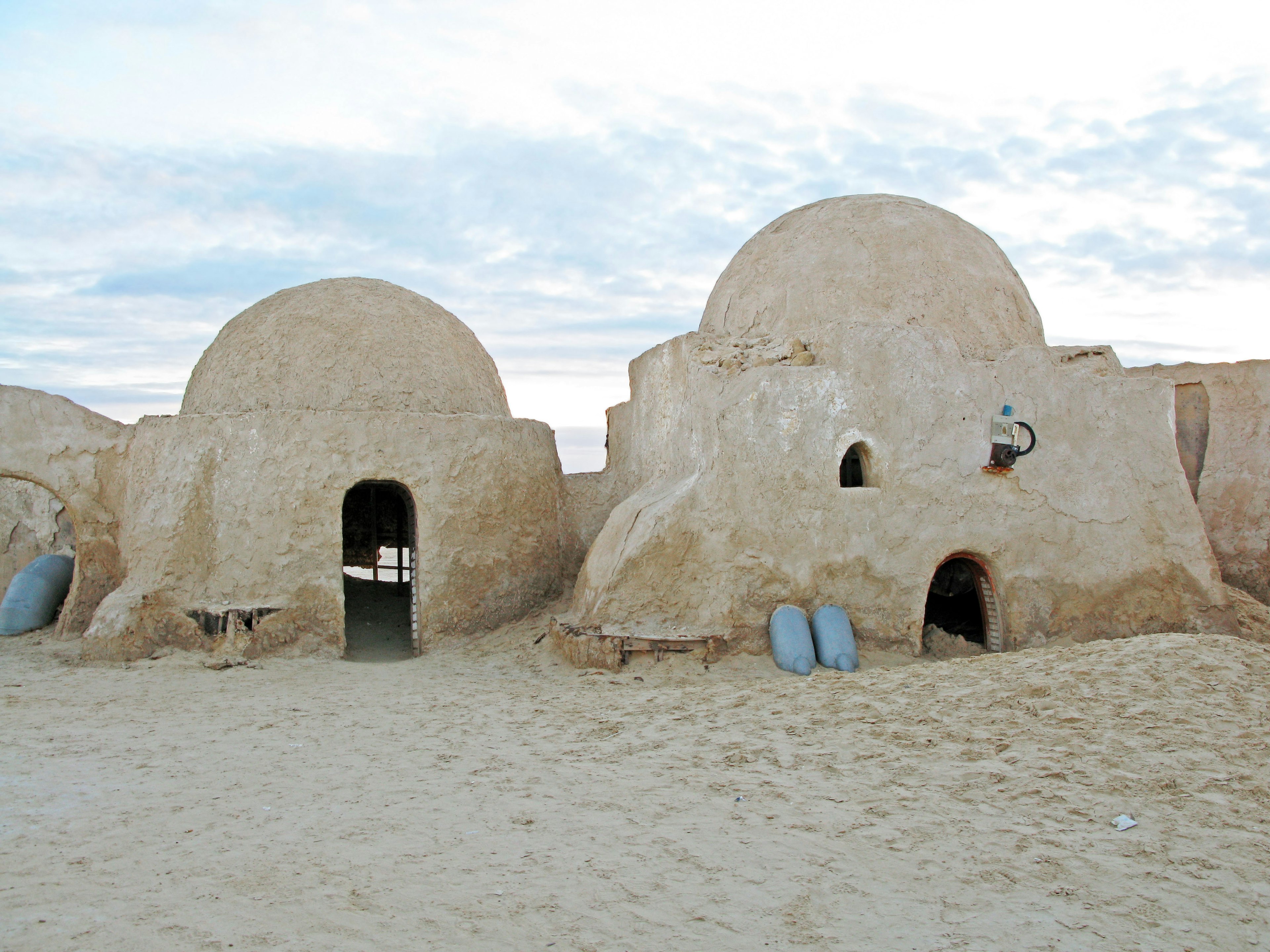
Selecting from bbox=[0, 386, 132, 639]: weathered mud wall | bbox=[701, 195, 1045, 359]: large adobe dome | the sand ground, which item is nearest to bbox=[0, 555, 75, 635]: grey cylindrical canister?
bbox=[0, 386, 132, 639]: weathered mud wall

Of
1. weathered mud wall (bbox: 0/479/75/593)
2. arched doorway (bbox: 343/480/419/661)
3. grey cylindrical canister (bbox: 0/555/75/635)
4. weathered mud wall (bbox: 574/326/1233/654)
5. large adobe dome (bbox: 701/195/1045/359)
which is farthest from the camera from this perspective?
weathered mud wall (bbox: 0/479/75/593)

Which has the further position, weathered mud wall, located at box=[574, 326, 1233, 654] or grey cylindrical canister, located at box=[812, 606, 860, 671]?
weathered mud wall, located at box=[574, 326, 1233, 654]

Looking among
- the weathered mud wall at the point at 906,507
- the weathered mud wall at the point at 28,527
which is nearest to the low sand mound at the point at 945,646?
the weathered mud wall at the point at 906,507

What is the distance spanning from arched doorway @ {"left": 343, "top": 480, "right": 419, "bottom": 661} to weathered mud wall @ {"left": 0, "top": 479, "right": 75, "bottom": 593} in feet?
11.2

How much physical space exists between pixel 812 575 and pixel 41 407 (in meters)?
7.54

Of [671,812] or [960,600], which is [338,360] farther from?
[960,600]

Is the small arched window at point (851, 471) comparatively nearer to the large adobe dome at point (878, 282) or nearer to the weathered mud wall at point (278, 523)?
the large adobe dome at point (878, 282)

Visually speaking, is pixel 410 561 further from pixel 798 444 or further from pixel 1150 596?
pixel 1150 596

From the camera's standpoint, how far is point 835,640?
7.39 m

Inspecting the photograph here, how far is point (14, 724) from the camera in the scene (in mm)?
6328

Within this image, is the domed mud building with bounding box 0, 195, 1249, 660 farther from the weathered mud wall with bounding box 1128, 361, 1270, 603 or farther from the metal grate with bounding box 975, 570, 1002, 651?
the weathered mud wall with bounding box 1128, 361, 1270, 603

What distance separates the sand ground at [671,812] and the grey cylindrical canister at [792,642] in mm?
262

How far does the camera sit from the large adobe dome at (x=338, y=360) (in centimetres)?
903

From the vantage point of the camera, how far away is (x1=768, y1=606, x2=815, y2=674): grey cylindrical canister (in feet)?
23.9
